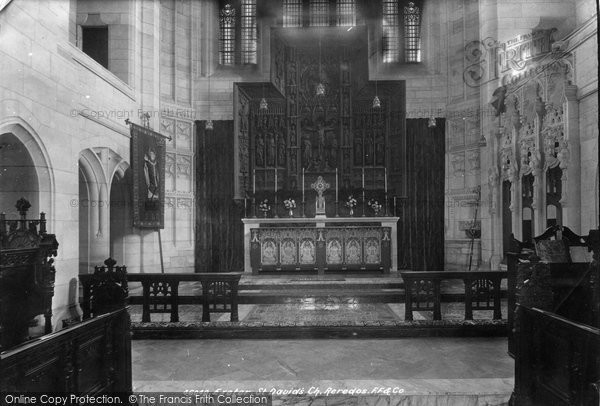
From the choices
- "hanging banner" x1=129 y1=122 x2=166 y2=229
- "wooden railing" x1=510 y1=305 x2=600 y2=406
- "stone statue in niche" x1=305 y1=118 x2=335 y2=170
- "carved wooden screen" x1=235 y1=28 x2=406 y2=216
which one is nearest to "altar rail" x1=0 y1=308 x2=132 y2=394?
"wooden railing" x1=510 y1=305 x2=600 y2=406

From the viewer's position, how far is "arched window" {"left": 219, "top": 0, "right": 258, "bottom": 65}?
10.0 m

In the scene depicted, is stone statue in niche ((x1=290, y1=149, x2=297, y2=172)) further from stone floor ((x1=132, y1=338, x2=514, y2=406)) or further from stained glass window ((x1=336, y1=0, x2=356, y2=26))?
stone floor ((x1=132, y1=338, x2=514, y2=406))

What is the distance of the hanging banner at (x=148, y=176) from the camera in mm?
7568

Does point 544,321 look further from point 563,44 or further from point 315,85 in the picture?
point 315,85

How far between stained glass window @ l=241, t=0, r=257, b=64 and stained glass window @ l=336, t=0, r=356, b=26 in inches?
90.3

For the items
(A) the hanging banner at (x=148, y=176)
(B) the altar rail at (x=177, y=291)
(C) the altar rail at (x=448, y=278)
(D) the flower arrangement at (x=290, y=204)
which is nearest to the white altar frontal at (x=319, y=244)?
(D) the flower arrangement at (x=290, y=204)

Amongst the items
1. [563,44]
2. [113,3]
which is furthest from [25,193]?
[563,44]

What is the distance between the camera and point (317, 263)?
8930 mm

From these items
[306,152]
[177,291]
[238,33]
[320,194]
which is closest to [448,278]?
[177,291]

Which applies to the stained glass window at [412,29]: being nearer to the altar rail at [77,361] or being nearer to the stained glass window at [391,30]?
the stained glass window at [391,30]

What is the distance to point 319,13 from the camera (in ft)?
32.3

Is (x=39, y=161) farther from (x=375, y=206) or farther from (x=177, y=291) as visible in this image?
(x=375, y=206)

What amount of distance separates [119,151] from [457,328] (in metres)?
6.70

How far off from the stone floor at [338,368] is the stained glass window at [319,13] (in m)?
8.30
